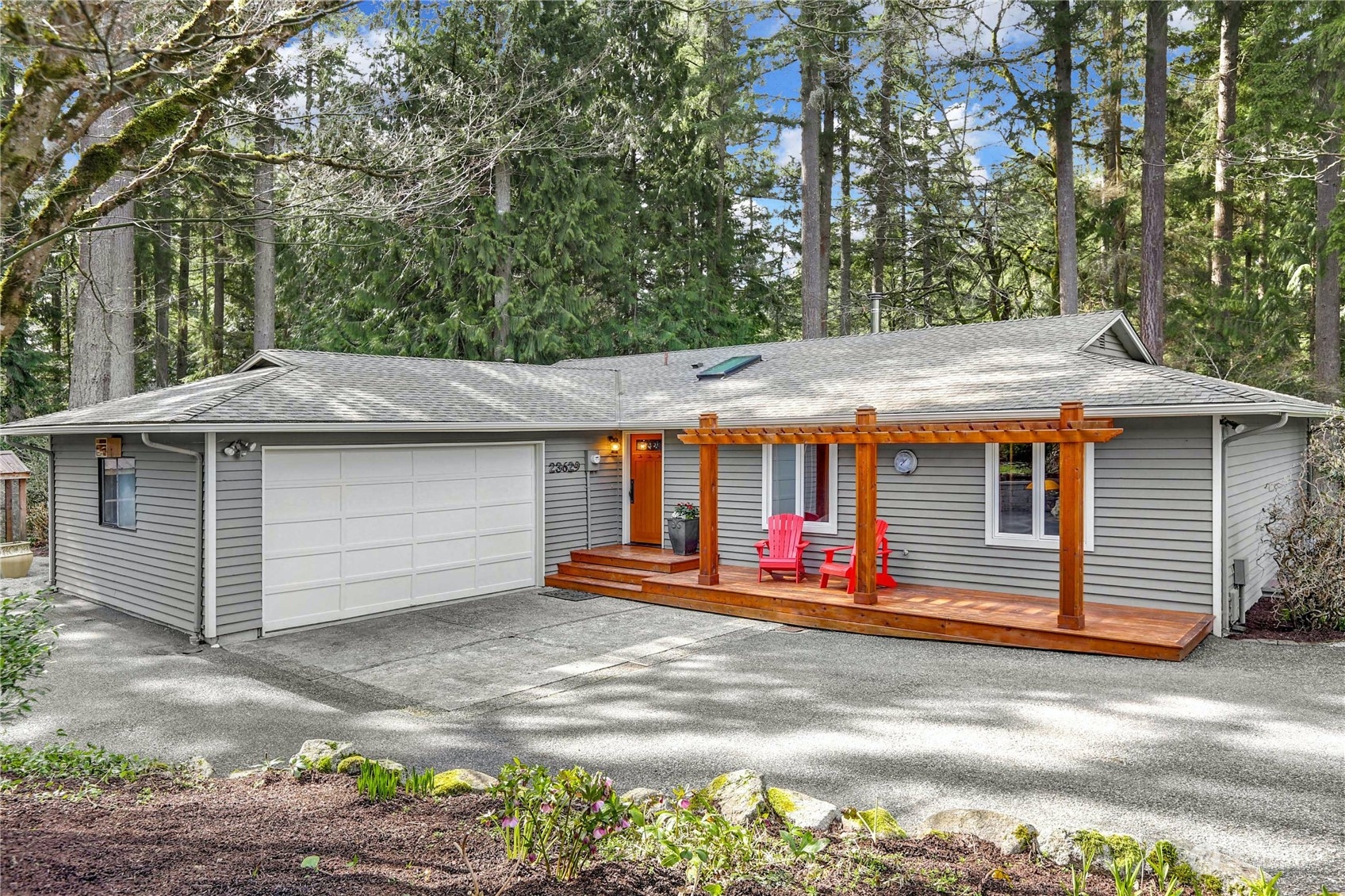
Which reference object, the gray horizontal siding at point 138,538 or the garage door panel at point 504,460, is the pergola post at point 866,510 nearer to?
the garage door panel at point 504,460

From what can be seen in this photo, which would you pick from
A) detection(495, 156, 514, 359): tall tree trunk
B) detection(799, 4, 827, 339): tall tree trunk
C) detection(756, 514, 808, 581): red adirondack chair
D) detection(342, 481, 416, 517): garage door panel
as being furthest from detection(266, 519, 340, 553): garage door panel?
detection(799, 4, 827, 339): tall tree trunk

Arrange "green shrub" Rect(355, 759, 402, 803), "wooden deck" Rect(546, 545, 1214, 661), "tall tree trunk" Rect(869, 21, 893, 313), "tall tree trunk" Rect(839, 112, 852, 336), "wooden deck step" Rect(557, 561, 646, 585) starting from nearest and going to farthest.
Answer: "green shrub" Rect(355, 759, 402, 803) → "wooden deck" Rect(546, 545, 1214, 661) → "wooden deck step" Rect(557, 561, 646, 585) → "tall tree trunk" Rect(869, 21, 893, 313) → "tall tree trunk" Rect(839, 112, 852, 336)

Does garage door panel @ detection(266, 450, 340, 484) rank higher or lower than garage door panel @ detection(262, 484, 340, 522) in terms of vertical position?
higher

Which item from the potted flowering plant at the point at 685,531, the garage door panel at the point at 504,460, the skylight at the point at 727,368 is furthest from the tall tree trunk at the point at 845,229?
the garage door panel at the point at 504,460

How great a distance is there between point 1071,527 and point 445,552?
7.15 meters

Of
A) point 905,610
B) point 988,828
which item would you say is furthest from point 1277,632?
point 988,828

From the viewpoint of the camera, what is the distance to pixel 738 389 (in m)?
11.8

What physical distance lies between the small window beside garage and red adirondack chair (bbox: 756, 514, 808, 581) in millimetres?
7531

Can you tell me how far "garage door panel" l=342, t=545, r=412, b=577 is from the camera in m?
9.00

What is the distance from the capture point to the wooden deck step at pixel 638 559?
35.0 feet

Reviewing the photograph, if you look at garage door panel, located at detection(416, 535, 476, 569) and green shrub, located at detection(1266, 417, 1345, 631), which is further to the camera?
garage door panel, located at detection(416, 535, 476, 569)

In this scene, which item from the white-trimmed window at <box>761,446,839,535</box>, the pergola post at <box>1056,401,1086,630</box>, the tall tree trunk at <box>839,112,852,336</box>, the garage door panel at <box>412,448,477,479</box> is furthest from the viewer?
the tall tree trunk at <box>839,112,852,336</box>

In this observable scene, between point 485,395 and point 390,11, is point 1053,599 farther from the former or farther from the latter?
point 390,11

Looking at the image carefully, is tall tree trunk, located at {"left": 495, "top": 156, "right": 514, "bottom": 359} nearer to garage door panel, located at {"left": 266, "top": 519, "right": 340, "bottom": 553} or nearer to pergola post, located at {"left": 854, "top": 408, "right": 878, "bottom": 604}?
garage door panel, located at {"left": 266, "top": 519, "right": 340, "bottom": 553}
